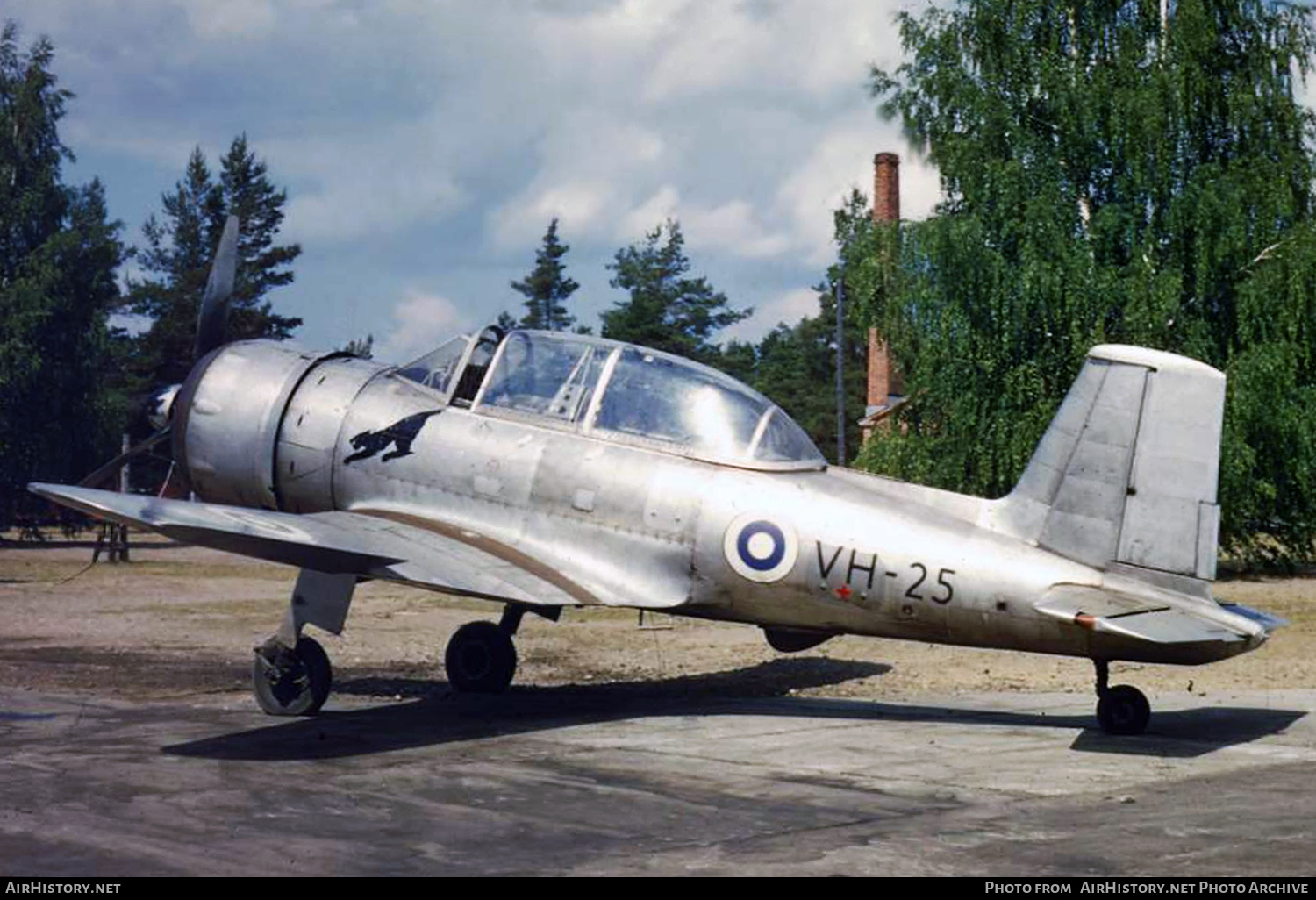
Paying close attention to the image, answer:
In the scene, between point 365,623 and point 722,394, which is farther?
point 365,623

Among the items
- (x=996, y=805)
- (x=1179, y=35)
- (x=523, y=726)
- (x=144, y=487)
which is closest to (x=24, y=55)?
(x=144, y=487)

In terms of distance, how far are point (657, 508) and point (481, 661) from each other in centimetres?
314

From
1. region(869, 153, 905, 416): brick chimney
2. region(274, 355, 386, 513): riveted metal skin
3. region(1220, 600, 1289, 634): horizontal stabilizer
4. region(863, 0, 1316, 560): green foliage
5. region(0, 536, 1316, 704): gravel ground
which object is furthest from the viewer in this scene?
region(869, 153, 905, 416): brick chimney

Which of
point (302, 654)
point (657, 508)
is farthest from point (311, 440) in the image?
point (657, 508)

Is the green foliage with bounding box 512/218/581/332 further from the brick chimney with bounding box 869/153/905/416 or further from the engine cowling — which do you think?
the engine cowling

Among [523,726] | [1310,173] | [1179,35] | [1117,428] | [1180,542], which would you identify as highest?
[1179,35]

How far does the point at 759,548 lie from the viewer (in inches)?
453

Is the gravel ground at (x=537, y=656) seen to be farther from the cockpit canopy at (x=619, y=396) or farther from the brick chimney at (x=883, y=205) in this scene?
the brick chimney at (x=883, y=205)

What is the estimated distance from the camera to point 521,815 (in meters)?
8.01

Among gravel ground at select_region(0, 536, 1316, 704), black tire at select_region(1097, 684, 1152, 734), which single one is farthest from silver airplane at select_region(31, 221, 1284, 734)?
gravel ground at select_region(0, 536, 1316, 704)

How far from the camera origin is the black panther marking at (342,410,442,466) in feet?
42.7

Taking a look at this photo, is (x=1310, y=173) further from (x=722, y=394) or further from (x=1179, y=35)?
(x=722, y=394)

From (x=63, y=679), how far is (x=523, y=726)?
5.15m

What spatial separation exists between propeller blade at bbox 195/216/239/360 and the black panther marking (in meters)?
2.42
